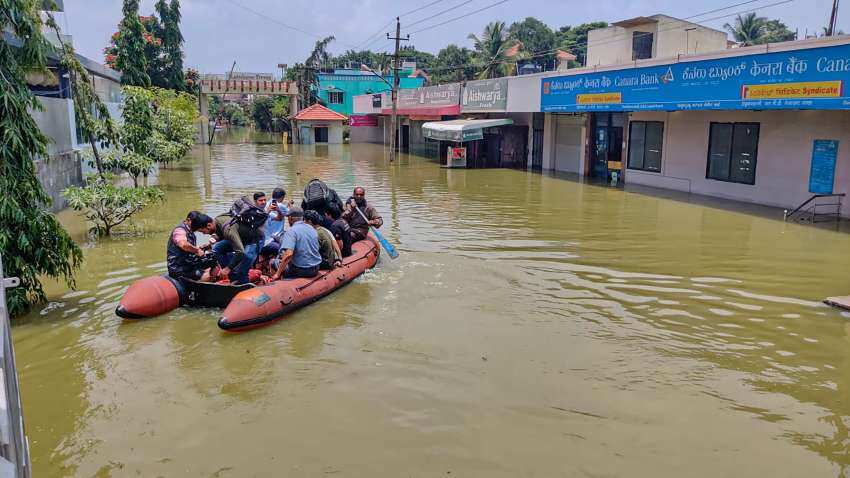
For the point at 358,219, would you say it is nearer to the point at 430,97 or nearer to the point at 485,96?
the point at 485,96

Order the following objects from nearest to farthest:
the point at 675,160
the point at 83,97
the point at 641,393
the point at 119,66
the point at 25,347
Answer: the point at 641,393
the point at 25,347
the point at 83,97
the point at 675,160
the point at 119,66

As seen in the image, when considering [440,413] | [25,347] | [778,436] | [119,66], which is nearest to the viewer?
[778,436]

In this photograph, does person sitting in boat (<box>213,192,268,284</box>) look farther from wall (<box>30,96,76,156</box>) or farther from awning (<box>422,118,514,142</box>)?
awning (<box>422,118,514,142</box>)

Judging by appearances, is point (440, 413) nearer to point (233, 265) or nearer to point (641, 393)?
point (641, 393)

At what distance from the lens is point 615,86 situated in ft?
73.4

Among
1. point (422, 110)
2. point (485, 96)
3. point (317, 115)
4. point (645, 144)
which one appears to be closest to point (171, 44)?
point (317, 115)

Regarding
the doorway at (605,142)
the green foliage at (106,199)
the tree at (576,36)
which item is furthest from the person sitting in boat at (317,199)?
the tree at (576,36)

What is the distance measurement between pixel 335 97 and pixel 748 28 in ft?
126

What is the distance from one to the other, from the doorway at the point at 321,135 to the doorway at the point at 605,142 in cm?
3260

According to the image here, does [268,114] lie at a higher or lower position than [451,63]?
lower

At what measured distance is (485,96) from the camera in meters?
31.0

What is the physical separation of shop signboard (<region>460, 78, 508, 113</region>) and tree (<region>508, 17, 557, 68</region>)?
1653 inches

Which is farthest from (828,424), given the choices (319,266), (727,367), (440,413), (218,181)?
(218,181)

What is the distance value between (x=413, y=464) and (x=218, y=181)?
22334 mm
